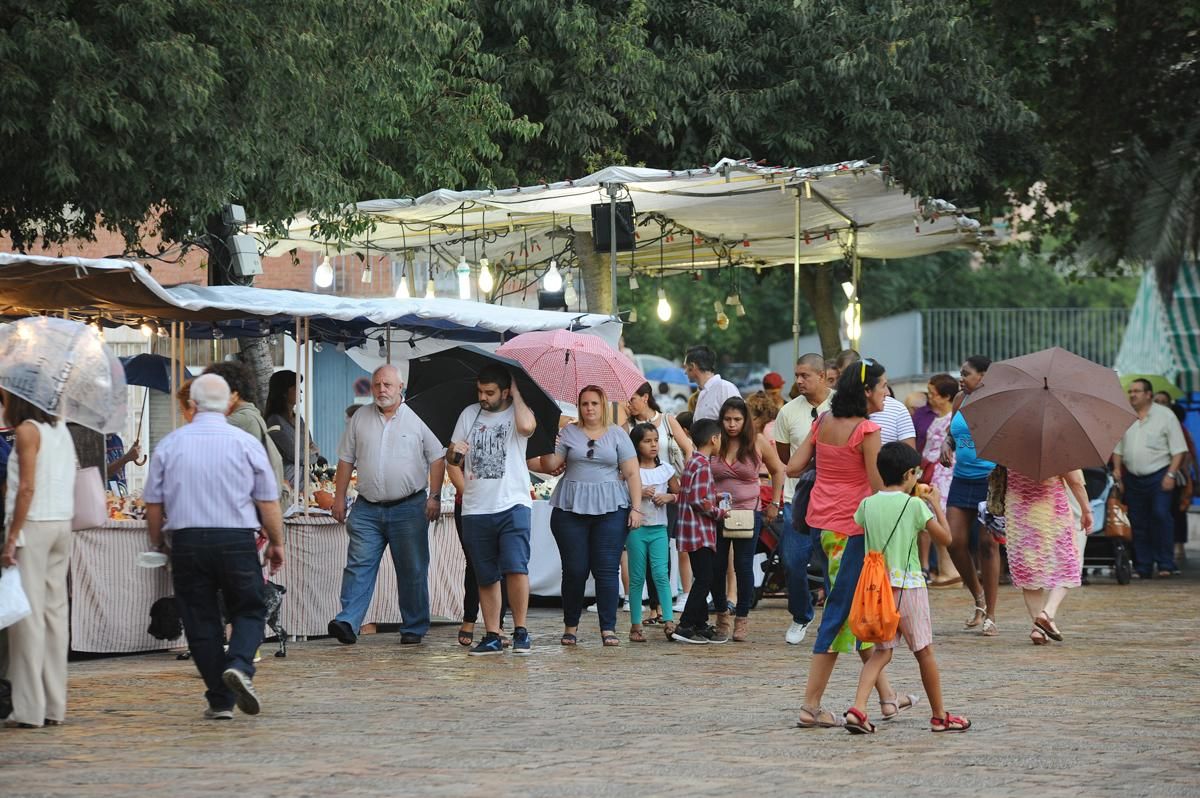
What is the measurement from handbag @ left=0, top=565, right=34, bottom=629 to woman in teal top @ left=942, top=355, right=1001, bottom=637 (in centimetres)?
703

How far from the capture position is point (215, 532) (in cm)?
898

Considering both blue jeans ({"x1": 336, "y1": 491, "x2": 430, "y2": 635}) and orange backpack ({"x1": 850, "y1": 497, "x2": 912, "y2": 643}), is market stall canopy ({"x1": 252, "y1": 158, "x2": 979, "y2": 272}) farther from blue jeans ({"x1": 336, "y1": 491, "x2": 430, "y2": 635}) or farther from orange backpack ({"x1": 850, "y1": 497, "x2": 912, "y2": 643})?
orange backpack ({"x1": 850, "y1": 497, "x2": 912, "y2": 643})

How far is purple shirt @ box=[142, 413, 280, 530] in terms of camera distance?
8.99 metres

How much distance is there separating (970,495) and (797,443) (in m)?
1.33

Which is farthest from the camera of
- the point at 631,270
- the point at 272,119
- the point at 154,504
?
the point at 631,270

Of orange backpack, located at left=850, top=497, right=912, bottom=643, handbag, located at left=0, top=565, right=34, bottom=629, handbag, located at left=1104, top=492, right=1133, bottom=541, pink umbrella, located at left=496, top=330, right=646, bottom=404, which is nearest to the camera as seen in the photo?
orange backpack, located at left=850, top=497, right=912, bottom=643

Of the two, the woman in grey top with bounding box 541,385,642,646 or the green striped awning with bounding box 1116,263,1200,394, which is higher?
the green striped awning with bounding box 1116,263,1200,394

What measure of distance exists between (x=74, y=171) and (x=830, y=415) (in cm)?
814

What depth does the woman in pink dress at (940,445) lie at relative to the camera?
1545cm

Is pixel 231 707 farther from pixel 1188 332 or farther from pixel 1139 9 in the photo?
pixel 1188 332

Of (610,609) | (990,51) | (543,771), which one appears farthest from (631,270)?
(543,771)

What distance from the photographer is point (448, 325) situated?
45.5ft

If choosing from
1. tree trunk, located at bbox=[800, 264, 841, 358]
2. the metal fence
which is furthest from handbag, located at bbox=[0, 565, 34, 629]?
the metal fence

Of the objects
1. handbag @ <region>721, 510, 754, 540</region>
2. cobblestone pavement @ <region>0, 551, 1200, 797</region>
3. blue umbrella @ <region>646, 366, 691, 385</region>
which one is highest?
blue umbrella @ <region>646, 366, 691, 385</region>
